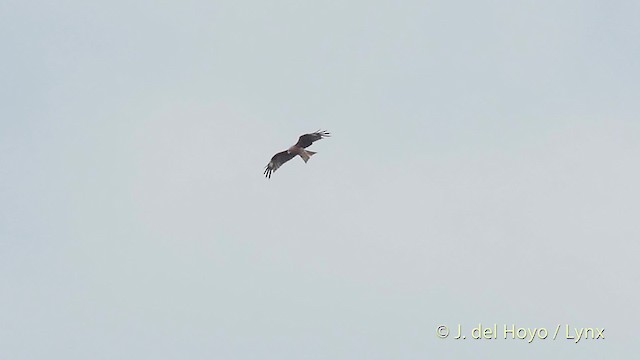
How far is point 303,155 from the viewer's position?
63188 mm

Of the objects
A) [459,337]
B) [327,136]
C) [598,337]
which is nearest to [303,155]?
[327,136]

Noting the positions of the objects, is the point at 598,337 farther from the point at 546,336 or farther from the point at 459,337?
the point at 459,337

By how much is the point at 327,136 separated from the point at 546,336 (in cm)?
1474

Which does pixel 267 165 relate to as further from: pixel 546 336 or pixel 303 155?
pixel 546 336

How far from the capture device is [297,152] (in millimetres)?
63469

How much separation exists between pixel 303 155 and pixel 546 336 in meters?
15.4

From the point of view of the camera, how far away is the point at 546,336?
2350 inches

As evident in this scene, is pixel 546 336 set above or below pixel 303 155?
below

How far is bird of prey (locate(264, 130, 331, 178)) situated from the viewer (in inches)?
2470

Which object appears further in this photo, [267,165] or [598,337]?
[267,165]

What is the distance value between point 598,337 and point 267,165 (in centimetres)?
1938

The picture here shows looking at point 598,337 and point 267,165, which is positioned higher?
point 267,165

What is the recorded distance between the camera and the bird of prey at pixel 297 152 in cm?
6275

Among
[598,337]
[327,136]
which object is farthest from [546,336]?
[327,136]
